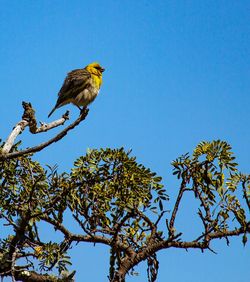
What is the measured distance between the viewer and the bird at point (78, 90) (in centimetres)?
1109

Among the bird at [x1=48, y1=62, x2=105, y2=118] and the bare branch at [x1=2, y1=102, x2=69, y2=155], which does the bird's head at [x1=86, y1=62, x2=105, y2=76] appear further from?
the bare branch at [x1=2, y1=102, x2=69, y2=155]

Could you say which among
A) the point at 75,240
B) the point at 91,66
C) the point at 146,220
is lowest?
the point at 75,240

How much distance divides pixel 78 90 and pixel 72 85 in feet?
0.59

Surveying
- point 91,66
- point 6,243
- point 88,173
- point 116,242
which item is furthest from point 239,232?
point 91,66

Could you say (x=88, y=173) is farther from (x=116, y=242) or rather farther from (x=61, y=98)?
(x=61, y=98)

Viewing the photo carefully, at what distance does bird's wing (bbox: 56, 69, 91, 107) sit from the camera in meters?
11.1

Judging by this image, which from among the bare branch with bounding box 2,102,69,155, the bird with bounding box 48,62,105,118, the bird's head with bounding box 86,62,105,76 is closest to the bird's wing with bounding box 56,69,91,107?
the bird with bounding box 48,62,105,118

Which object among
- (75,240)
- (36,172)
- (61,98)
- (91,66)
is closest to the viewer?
(75,240)

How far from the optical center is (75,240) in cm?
639

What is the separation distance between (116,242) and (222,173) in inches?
58.3

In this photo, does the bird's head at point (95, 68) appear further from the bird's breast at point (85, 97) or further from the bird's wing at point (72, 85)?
the bird's breast at point (85, 97)

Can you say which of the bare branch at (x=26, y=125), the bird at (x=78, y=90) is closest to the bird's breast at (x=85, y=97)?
the bird at (x=78, y=90)

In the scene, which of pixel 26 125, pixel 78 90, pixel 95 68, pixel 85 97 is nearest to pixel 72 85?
pixel 78 90

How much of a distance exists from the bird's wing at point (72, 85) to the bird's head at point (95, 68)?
0.48 meters
